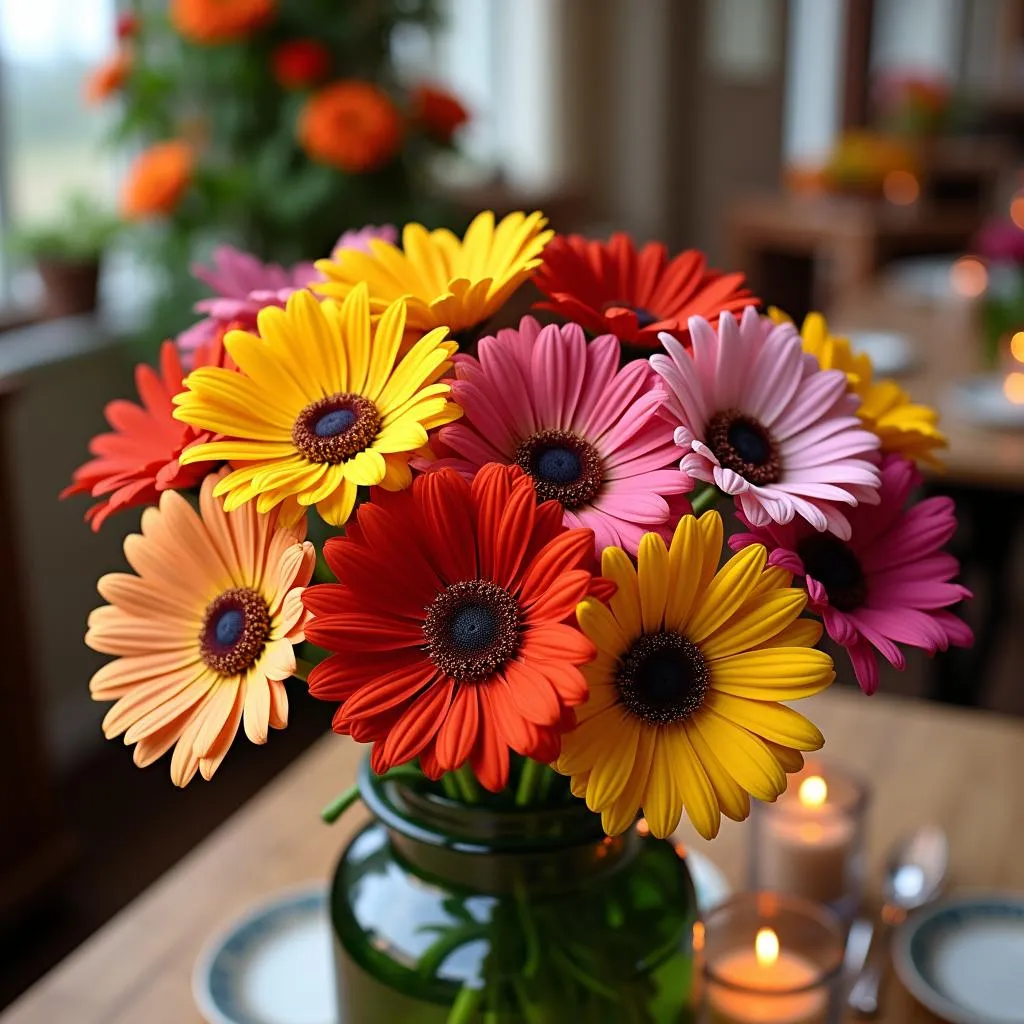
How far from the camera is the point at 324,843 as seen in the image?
0.98 meters

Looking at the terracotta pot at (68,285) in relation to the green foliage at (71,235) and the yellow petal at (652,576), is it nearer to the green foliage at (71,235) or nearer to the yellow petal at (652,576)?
the green foliage at (71,235)

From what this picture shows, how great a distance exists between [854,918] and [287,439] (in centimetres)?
59

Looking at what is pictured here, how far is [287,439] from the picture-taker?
0.52m

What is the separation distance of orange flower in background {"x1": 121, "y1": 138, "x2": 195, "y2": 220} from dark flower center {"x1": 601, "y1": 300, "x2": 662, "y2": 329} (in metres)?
1.78

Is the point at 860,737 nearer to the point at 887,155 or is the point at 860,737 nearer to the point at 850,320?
the point at 850,320

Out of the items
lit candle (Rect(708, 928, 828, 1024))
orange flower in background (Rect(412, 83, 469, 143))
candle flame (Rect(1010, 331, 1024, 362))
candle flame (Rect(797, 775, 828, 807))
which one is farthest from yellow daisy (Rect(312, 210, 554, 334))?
orange flower in background (Rect(412, 83, 469, 143))

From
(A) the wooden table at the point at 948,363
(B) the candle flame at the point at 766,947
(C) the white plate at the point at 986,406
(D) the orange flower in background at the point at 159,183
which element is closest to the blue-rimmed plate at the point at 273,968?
(B) the candle flame at the point at 766,947

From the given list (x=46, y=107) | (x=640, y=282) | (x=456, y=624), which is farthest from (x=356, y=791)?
(x=46, y=107)

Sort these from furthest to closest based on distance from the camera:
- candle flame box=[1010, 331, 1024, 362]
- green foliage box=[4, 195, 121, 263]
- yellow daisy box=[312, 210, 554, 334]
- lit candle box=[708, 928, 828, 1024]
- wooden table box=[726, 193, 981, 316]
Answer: wooden table box=[726, 193, 981, 316]
green foliage box=[4, 195, 121, 263]
candle flame box=[1010, 331, 1024, 362]
lit candle box=[708, 928, 828, 1024]
yellow daisy box=[312, 210, 554, 334]

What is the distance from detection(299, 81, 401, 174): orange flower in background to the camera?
219cm

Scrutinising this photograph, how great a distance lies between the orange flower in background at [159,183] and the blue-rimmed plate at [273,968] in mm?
1610

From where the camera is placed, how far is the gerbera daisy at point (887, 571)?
19.6 inches

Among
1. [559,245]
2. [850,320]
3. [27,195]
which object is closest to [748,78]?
[850,320]

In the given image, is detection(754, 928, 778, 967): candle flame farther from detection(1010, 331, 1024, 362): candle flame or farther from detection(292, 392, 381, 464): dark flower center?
detection(1010, 331, 1024, 362): candle flame
